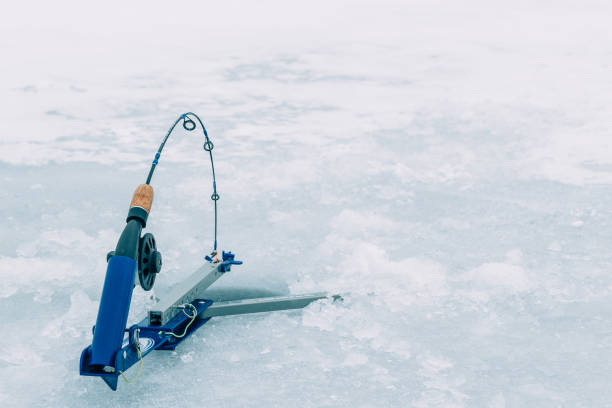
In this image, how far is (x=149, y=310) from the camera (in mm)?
3270

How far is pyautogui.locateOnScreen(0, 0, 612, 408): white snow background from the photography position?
10.6 feet

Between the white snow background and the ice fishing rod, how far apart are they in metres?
0.12

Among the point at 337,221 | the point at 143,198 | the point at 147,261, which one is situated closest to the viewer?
the point at 143,198

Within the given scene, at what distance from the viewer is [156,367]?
328cm

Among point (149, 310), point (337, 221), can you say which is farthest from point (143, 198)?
point (337, 221)

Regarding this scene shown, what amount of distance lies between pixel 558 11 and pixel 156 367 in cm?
1789

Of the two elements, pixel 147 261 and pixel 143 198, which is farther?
pixel 147 261

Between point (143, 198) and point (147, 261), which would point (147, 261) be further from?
point (143, 198)

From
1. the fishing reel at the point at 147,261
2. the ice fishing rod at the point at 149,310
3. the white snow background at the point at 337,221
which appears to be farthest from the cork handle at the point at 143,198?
the white snow background at the point at 337,221

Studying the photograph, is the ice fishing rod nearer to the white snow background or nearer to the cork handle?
the cork handle

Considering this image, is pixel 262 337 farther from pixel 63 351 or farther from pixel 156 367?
pixel 63 351

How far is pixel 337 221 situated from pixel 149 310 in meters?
2.40

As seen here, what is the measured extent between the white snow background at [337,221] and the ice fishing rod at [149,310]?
0.40ft

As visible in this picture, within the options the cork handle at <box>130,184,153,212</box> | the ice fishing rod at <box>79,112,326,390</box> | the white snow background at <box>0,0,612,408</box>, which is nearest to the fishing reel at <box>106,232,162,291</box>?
the ice fishing rod at <box>79,112,326,390</box>
